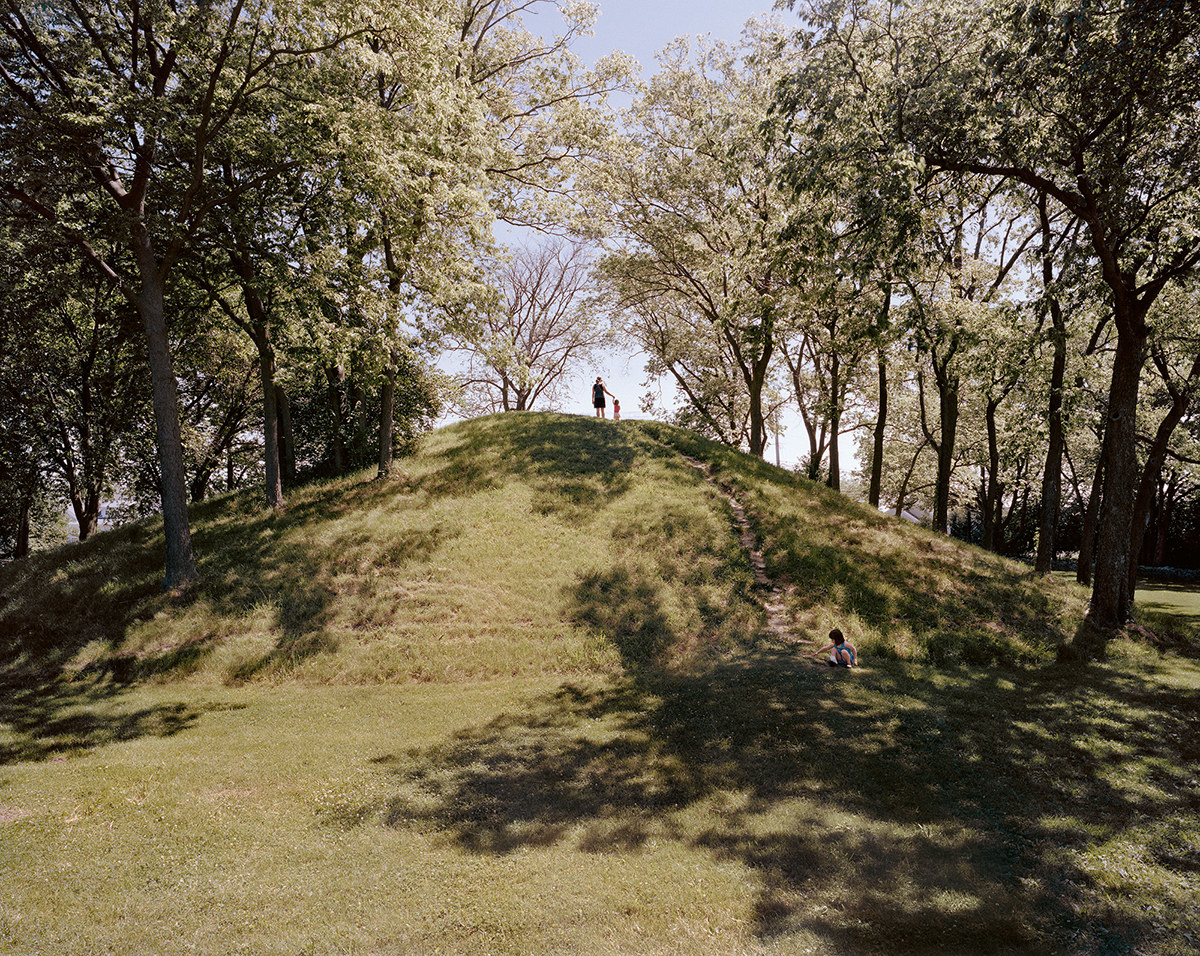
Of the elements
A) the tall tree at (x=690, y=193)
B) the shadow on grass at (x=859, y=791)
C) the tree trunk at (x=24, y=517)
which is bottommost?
the shadow on grass at (x=859, y=791)

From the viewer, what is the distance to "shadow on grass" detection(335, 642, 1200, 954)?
559cm

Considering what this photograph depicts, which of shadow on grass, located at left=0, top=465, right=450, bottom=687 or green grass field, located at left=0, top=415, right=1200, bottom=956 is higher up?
shadow on grass, located at left=0, top=465, right=450, bottom=687

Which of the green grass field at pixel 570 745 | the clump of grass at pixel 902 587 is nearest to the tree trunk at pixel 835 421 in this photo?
the clump of grass at pixel 902 587

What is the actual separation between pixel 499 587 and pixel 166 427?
31.9ft

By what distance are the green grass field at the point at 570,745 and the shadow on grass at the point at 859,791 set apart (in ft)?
0.15

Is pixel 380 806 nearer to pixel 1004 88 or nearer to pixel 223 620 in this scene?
pixel 223 620

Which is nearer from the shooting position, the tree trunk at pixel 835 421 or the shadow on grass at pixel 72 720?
the shadow on grass at pixel 72 720

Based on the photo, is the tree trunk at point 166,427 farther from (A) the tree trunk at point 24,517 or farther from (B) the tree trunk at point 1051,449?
(B) the tree trunk at point 1051,449

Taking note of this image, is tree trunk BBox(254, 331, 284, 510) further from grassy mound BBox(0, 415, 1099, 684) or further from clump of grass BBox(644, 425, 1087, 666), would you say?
clump of grass BBox(644, 425, 1087, 666)

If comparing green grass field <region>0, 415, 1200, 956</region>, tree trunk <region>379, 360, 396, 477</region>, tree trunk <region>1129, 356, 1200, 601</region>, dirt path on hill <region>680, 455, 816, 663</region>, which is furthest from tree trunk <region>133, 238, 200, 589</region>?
tree trunk <region>1129, 356, 1200, 601</region>

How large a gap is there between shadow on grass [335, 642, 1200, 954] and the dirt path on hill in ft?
6.71

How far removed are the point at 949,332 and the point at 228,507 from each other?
78.5ft

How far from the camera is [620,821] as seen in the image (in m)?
7.16

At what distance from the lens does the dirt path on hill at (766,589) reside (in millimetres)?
13617
